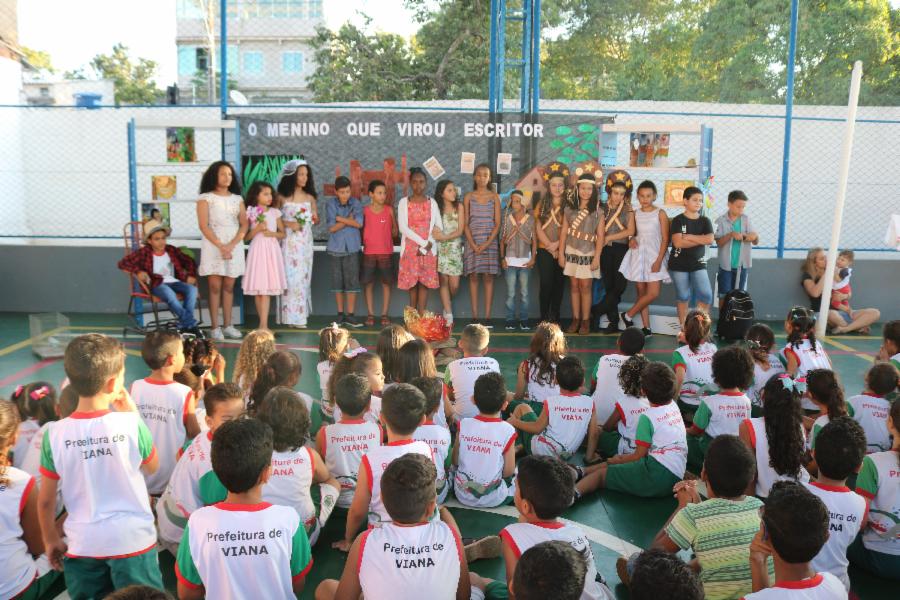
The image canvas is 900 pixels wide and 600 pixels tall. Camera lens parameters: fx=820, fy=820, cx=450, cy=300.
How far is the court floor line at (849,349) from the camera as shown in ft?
25.3

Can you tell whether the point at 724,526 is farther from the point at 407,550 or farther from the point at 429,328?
the point at 429,328

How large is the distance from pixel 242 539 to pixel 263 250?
6.11 m

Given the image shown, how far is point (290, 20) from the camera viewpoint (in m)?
35.0

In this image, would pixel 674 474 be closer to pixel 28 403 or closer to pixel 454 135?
pixel 28 403

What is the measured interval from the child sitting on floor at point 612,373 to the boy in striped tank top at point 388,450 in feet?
6.05

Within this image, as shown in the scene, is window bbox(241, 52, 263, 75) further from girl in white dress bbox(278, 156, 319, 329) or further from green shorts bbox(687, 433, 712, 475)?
green shorts bbox(687, 433, 712, 475)

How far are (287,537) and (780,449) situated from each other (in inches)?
90.0

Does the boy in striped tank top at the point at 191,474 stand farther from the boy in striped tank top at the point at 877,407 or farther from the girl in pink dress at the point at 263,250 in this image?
the girl in pink dress at the point at 263,250

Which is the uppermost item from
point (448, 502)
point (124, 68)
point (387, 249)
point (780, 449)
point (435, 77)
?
point (124, 68)

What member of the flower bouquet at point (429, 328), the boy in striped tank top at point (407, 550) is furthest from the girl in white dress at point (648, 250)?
the boy in striped tank top at point (407, 550)

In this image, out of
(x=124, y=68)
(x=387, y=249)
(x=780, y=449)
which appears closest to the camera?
(x=780, y=449)

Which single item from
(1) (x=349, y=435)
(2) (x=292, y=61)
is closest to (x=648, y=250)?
(1) (x=349, y=435)

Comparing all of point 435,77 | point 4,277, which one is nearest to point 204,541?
point 4,277

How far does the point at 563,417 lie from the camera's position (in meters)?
4.56
